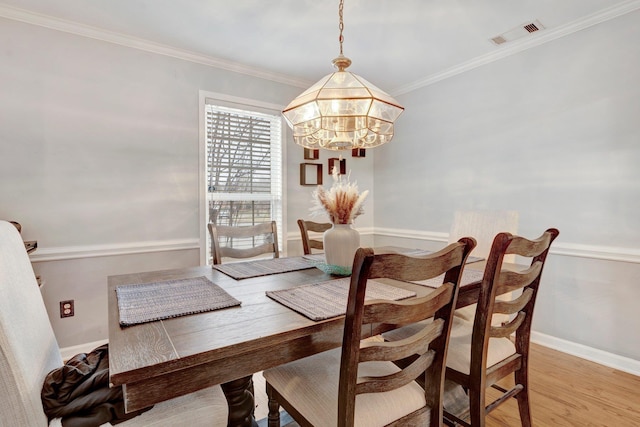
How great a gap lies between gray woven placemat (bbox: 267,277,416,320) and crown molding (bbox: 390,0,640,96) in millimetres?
2529

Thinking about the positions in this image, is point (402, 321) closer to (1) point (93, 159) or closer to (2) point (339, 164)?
(1) point (93, 159)

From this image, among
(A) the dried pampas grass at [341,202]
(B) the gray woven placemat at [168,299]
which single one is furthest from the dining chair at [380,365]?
(A) the dried pampas grass at [341,202]

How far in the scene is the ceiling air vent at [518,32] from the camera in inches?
95.7

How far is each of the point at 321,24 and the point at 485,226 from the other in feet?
6.18

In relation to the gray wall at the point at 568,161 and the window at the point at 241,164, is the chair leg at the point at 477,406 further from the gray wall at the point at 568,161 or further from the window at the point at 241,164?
the window at the point at 241,164

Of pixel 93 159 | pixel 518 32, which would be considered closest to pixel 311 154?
pixel 93 159

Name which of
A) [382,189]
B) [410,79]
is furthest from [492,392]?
[410,79]

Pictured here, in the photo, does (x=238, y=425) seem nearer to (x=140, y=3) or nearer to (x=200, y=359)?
(x=200, y=359)

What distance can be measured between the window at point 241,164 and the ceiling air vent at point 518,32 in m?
2.06

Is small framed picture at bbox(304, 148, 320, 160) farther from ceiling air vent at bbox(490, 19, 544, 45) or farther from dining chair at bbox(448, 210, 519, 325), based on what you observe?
ceiling air vent at bbox(490, 19, 544, 45)

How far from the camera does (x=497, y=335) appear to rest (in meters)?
1.29

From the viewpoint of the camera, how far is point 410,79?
3521mm

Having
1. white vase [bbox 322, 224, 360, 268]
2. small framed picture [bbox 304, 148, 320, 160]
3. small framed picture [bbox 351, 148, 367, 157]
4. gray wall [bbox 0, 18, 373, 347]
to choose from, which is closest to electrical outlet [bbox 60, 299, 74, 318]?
gray wall [bbox 0, 18, 373, 347]

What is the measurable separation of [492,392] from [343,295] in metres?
1.44
